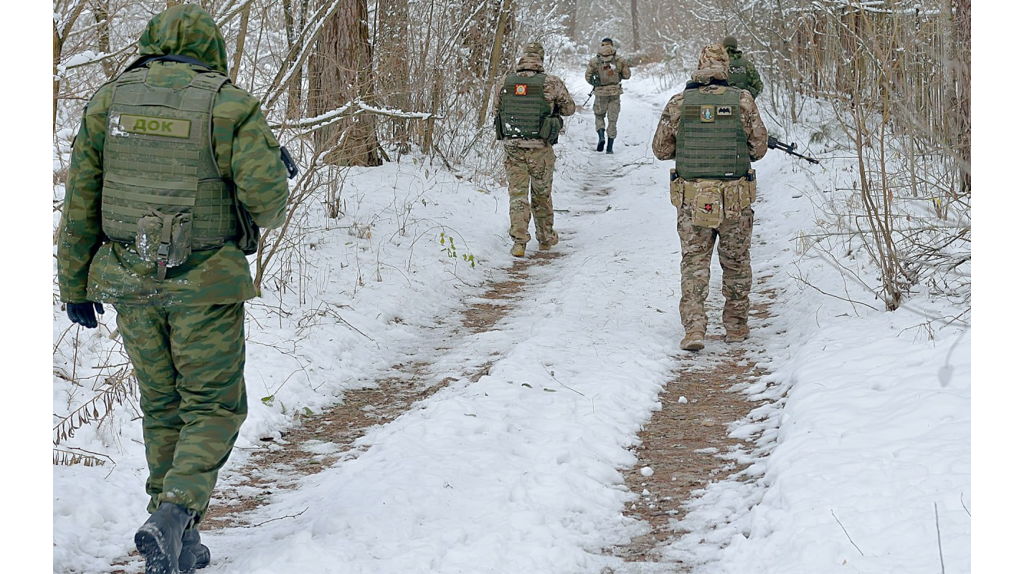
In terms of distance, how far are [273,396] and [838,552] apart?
149 inches

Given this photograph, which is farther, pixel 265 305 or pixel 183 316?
pixel 265 305

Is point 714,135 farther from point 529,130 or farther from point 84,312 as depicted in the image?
point 84,312

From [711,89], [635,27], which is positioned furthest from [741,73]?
[635,27]

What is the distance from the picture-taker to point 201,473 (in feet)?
11.8

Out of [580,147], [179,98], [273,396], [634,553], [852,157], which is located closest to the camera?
[179,98]

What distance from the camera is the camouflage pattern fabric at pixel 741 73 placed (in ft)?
45.6

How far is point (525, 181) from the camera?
10617 millimetres

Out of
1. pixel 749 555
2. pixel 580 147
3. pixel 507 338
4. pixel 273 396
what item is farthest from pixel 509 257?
pixel 580 147

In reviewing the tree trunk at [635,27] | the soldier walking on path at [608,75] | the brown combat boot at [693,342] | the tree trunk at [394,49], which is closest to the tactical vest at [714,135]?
the brown combat boot at [693,342]

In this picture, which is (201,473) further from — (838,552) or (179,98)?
(838,552)

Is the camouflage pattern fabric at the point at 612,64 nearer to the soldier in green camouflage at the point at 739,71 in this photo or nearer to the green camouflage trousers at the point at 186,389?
the soldier in green camouflage at the point at 739,71

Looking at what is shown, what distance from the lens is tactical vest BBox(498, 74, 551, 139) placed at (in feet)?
33.4

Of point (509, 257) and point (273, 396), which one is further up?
point (509, 257)

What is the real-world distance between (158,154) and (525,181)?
7307 millimetres
